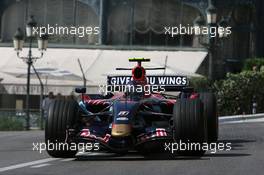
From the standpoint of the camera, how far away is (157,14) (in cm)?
4338

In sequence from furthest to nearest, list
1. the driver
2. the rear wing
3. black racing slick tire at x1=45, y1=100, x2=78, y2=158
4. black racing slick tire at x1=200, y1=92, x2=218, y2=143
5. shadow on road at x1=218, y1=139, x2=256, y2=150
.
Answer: shadow on road at x1=218, y1=139, x2=256, y2=150, black racing slick tire at x1=200, y1=92, x2=218, y2=143, the rear wing, the driver, black racing slick tire at x1=45, y1=100, x2=78, y2=158

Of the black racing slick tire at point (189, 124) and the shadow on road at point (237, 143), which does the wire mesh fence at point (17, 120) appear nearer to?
the shadow on road at point (237, 143)

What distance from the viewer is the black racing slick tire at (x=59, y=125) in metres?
14.9

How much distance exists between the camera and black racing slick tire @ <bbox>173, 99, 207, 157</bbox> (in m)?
14.5

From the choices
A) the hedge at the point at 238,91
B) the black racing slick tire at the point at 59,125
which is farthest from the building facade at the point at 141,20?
the black racing slick tire at the point at 59,125

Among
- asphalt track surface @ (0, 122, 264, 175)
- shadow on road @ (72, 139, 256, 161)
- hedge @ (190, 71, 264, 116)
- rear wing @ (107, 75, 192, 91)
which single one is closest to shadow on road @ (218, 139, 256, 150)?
asphalt track surface @ (0, 122, 264, 175)

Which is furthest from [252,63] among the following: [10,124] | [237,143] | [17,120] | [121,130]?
[121,130]

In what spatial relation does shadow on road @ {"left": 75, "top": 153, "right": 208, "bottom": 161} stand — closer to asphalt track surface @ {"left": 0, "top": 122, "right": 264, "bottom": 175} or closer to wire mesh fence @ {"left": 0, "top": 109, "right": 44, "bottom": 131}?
asphalt track surface @ {"left": 0, "top": 122, "right": 264, "bottom": 175}

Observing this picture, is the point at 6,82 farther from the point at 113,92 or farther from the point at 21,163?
the point at 21,163

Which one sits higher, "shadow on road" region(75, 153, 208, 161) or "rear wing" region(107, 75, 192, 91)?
"rear wing" region(107, 75, 192, 91)

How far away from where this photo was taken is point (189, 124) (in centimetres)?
1452

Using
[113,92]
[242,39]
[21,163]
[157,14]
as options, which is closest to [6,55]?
[157,14]

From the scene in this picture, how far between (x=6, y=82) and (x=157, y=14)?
9223 millimetres

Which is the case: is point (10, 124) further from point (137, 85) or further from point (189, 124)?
point (189, 124)
